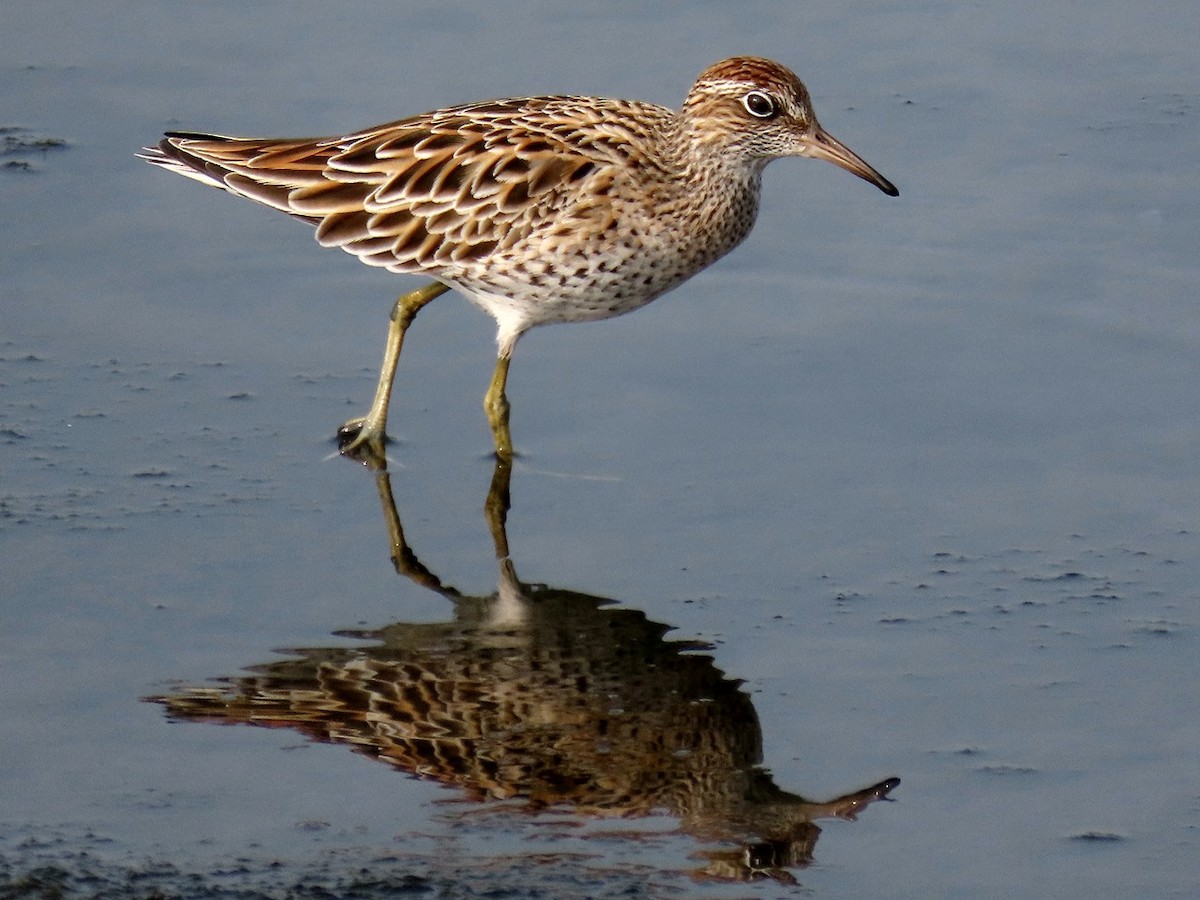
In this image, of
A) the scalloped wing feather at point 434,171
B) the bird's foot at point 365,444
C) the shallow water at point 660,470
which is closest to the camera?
the shallow water at point 660,470

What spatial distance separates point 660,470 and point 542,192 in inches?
50.8

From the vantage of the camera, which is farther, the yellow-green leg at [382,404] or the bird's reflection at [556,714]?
the yellow-green leg at [382,404]

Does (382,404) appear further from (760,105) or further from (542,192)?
(760,105)

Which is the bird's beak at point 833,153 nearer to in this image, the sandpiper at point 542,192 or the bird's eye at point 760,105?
the sandpiper at point 542,192

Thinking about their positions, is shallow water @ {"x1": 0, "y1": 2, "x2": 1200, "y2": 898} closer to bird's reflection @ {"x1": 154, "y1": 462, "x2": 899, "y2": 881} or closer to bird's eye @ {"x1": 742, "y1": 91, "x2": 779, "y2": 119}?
bird's reflection @ {"x1": 154, "y1": 462, "x2": 899, "y2": 881}

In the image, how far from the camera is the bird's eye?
9125 mm

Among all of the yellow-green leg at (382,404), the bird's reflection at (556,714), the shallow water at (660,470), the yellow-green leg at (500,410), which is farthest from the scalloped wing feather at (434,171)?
the bird's reflection at (556,714)

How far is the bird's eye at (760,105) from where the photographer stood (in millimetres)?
9125

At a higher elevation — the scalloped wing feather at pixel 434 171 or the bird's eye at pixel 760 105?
the bird's eye at pixel 760 105

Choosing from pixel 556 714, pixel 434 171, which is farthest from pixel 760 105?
pixel 556 714

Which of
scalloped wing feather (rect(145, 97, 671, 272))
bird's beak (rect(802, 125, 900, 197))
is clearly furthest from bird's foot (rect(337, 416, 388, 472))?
→ bird's beak (rect(802, 125, 900, 197))

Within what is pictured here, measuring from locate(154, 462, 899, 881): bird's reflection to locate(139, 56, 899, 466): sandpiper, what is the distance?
1600mm

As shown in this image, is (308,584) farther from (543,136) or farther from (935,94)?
(935,94)

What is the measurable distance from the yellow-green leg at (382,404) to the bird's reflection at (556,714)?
132cm
